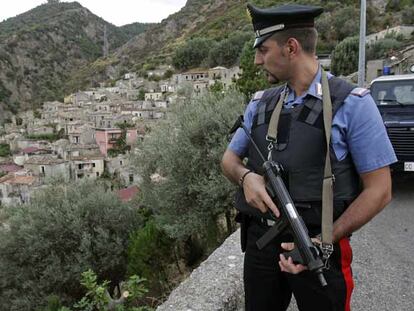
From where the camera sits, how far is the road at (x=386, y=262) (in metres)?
3.30

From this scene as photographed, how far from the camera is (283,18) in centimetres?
161

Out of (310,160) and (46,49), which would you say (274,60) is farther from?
(46,49)

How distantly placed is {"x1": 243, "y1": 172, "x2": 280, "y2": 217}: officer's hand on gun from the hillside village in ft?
80.2

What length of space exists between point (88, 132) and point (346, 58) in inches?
1468

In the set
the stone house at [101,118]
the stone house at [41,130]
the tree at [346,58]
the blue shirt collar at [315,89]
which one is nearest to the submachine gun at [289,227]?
the blue shirt collar at [315,89]

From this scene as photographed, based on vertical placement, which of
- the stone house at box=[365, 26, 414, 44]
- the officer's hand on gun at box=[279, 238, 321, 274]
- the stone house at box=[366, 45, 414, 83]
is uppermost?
the stone house at box=[365, 26, 414, 44]

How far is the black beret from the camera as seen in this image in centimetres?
160

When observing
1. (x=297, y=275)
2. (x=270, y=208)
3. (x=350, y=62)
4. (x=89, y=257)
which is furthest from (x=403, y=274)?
(x=350, y=62)

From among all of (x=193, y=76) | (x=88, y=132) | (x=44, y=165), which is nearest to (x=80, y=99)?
(x=193, y=76)

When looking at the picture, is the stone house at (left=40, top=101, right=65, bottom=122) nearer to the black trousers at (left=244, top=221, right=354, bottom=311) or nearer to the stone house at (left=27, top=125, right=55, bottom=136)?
the stone house at (left=27, top=125, right=55, bottom=136)

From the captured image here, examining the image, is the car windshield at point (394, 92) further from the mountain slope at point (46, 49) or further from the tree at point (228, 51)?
the mountain slope at point (46, 49)

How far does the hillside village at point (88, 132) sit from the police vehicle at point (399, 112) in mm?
20785

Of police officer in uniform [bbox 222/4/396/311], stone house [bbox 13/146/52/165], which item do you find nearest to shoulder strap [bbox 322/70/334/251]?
police officer in uniform [bbox 222/4/396/311]

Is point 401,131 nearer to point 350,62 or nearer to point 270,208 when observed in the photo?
point 270,208
